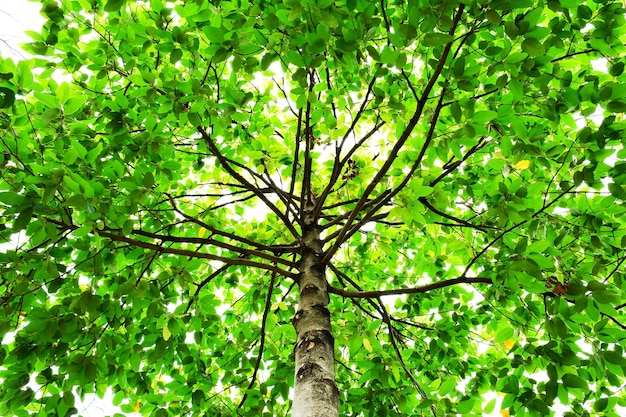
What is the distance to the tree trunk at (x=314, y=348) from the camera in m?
2.35

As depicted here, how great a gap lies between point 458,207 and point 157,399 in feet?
10.3

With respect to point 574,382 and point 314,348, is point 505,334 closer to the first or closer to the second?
point 574,382

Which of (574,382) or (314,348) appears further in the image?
(314,348)

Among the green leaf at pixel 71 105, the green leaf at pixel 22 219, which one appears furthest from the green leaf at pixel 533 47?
the green leaf at pixel 22 219

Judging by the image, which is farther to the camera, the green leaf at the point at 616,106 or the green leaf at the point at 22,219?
the green leaf at the point at 616,106

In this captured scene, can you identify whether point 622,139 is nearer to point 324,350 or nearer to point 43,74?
point 324,350

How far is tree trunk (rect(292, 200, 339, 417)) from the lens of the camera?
7.70 feet

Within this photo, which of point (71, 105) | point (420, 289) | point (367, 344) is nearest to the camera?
point (71, 105)

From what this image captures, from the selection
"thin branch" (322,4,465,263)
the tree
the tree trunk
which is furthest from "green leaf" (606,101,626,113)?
the tree trunk

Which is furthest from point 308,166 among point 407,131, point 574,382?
point 574,382

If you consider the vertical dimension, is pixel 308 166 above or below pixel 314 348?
above

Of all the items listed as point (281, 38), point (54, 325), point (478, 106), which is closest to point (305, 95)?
point (281, 38)

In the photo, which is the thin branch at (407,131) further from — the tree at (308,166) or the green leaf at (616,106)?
the green leaf at (616,106)

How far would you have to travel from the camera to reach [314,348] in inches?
105
